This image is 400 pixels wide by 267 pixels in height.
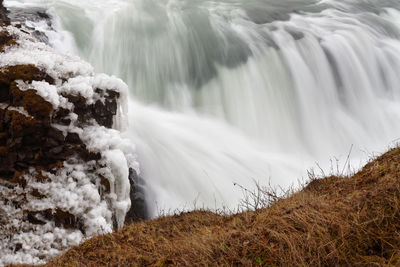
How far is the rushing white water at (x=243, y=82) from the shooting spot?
369 inches

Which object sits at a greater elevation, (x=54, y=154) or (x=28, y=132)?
(x=28, y=132)

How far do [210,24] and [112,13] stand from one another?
3.90m

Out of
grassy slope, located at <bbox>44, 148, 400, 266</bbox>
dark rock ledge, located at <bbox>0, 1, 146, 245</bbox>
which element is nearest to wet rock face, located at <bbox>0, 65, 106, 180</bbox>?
dark rock ledge, located at <bbox>0, 1, 146, 245</bbox>

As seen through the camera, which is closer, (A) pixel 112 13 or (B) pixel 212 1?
(A) pixel 112 13

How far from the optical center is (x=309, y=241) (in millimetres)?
2506

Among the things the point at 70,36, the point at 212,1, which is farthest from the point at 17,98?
the point at 212,1

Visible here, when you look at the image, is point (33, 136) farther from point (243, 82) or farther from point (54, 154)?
point (243, 82)

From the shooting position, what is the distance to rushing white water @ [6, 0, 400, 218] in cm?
938

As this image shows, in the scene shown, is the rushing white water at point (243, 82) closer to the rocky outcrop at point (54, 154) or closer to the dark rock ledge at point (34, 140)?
the rocky outcrop at point (54, 154)

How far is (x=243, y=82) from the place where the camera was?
11.5m

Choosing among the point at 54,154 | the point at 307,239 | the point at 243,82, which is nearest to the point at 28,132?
the point at 54,154

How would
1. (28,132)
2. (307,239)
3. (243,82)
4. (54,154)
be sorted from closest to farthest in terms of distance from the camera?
(307,239) → (28,132) → (54,154) → (243,82)

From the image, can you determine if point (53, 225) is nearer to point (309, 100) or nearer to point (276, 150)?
point (276, 150)

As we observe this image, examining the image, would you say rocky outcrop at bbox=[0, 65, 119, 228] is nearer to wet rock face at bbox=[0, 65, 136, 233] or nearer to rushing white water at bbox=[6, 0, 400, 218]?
wet rock face at bbox=[0, 65, 136, 233]
